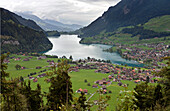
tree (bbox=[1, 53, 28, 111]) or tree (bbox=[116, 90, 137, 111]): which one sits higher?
tree (bbox=[116, 90, 137, 111])

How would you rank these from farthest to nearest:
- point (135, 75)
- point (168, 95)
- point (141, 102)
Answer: point (135, 75) → point (141, 102) → point (168, 95)

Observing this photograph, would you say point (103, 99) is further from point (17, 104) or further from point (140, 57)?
point (140, 57)

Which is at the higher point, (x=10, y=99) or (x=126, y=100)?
(x=126, y=100)

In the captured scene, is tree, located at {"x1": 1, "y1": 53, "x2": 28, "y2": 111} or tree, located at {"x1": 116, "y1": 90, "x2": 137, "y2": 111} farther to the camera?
tree, located at {"x1": 1, "y1": 53, "x2": 28, "y2": 111}

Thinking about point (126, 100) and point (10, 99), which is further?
point (10, 99)

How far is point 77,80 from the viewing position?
309 ft

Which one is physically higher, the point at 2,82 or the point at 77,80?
the point at 2,82

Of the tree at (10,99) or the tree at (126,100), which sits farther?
the tree at (10,99)

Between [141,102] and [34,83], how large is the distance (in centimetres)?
8042

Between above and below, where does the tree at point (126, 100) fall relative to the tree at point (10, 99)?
above

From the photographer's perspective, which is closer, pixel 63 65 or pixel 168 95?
pixel 63 65

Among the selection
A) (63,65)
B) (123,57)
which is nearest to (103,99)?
(63,65)

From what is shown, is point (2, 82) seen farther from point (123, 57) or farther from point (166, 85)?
point (123, 57)

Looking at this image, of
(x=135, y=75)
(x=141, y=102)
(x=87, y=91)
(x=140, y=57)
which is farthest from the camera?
(x=140, y=57)
